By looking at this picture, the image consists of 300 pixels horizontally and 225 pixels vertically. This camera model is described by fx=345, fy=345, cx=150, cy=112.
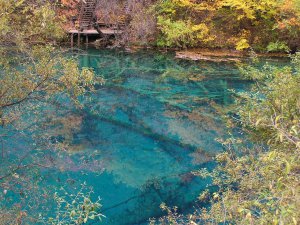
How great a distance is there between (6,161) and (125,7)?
14543 mm

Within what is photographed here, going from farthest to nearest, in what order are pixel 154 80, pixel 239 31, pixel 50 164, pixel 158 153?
pixel 239 31
pixel 154 80
pixel 158 153
pixel 50 164

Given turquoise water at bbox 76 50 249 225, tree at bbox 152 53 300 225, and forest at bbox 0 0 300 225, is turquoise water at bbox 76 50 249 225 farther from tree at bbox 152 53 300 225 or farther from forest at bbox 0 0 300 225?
tree at bbox 152 53 300 225

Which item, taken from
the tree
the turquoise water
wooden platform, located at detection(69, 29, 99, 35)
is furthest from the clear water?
wooden platform, located at detection(69, 29, 99, 35)

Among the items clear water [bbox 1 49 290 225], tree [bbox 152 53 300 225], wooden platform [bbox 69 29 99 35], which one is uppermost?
tree [bbox 152 53 300 225]

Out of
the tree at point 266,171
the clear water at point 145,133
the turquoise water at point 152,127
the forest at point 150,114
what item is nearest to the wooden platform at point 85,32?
the forest at point 150,114

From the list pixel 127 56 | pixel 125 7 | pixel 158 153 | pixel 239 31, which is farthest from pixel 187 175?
pixel 125 7

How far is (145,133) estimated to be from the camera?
1154 centimetres

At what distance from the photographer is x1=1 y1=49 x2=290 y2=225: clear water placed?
8.59m

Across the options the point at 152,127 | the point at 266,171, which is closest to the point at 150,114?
the point at 152,127

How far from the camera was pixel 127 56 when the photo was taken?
739 inches

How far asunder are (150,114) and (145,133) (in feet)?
4.65

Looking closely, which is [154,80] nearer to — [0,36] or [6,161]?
[6,161]

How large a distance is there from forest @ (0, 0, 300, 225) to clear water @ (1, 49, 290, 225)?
0.04 metres

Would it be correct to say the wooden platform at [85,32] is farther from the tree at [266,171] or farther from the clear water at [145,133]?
the tree at [266,171]
